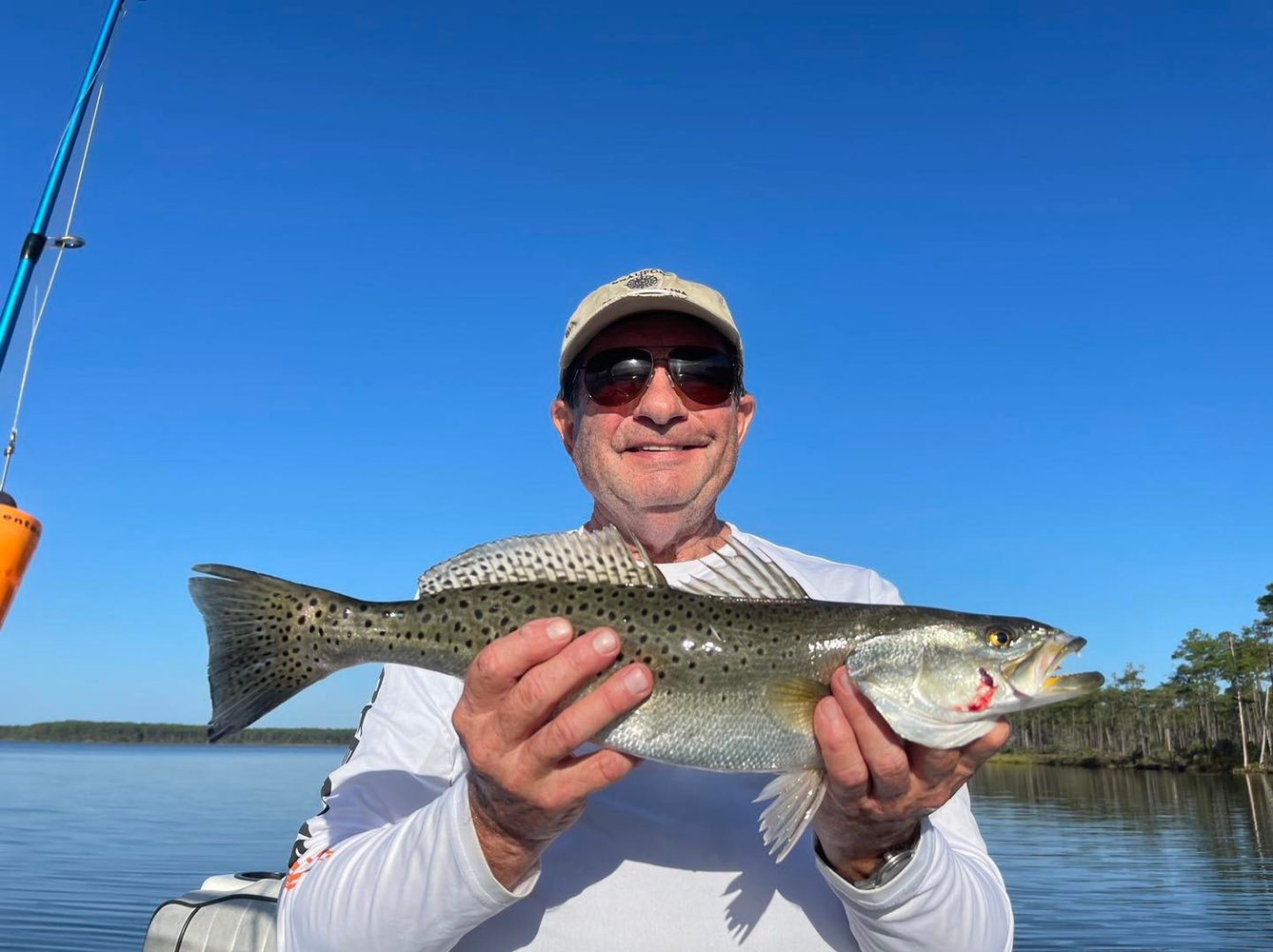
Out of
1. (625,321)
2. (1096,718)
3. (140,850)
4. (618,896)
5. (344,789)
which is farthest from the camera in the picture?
(1096,718)

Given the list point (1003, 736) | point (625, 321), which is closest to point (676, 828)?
point (1003, 736)

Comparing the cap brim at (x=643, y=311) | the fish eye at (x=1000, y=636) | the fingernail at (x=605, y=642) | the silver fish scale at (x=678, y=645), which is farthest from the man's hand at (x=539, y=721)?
the cap brim at (x=643, y=311)

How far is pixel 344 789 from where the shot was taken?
14.2 feet

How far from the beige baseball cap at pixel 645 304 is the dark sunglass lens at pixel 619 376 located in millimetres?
197

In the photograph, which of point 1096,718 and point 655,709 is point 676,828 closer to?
point 655,709

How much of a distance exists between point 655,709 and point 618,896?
900 mm

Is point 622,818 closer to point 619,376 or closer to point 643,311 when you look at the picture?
point 619,376

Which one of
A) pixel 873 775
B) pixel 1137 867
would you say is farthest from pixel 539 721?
pixel 1137 867

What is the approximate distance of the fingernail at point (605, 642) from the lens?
3316 mm

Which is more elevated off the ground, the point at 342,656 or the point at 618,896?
the point at 342,656

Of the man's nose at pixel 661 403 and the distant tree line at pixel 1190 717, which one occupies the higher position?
the man's nose at pixel 661 403

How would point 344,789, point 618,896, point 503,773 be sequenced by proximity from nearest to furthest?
point 503,773 < point 618,896 < point 344,789

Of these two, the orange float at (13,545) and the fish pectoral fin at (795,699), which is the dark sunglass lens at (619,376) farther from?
the orange float at (13,545)

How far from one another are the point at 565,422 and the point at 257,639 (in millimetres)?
2578
